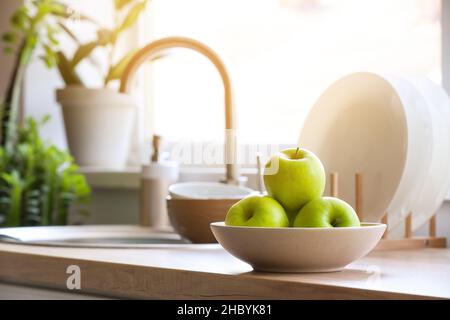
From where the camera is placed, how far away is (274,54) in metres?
2.01

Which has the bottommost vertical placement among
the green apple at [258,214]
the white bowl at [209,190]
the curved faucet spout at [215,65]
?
the white bowl at [209,190]

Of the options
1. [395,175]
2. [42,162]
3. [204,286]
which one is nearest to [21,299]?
[204,286]

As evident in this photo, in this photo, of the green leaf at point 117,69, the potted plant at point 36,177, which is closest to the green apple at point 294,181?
the potted plant at point 36,177

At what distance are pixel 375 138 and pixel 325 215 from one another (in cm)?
46

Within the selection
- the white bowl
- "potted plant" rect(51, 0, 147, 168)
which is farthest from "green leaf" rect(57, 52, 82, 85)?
the white bowl

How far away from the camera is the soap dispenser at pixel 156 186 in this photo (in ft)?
5.68

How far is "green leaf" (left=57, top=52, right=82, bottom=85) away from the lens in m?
2.17

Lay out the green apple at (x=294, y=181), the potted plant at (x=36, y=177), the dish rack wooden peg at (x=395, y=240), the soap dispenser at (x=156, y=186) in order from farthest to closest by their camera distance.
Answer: the potted plant at (x=36, y=177), the soap dispenser at (x=156, y=186), the dish rack wooden peg at (x=395, y=240), the green apple at (x=294, y=181)

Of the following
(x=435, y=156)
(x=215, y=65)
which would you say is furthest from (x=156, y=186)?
(x=435, y=156)

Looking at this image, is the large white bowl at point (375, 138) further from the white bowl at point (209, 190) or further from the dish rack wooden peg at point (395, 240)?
the white bowl at point (209, 190)

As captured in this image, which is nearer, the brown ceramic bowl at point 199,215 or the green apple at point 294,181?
the green apple at point 294,181

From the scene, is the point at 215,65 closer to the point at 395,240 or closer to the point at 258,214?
the point at 395,240

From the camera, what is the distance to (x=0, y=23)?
245 centimetres

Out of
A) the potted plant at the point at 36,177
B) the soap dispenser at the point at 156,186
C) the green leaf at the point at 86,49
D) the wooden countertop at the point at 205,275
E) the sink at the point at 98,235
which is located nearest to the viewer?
the wooden countertop at the point at 205,275
